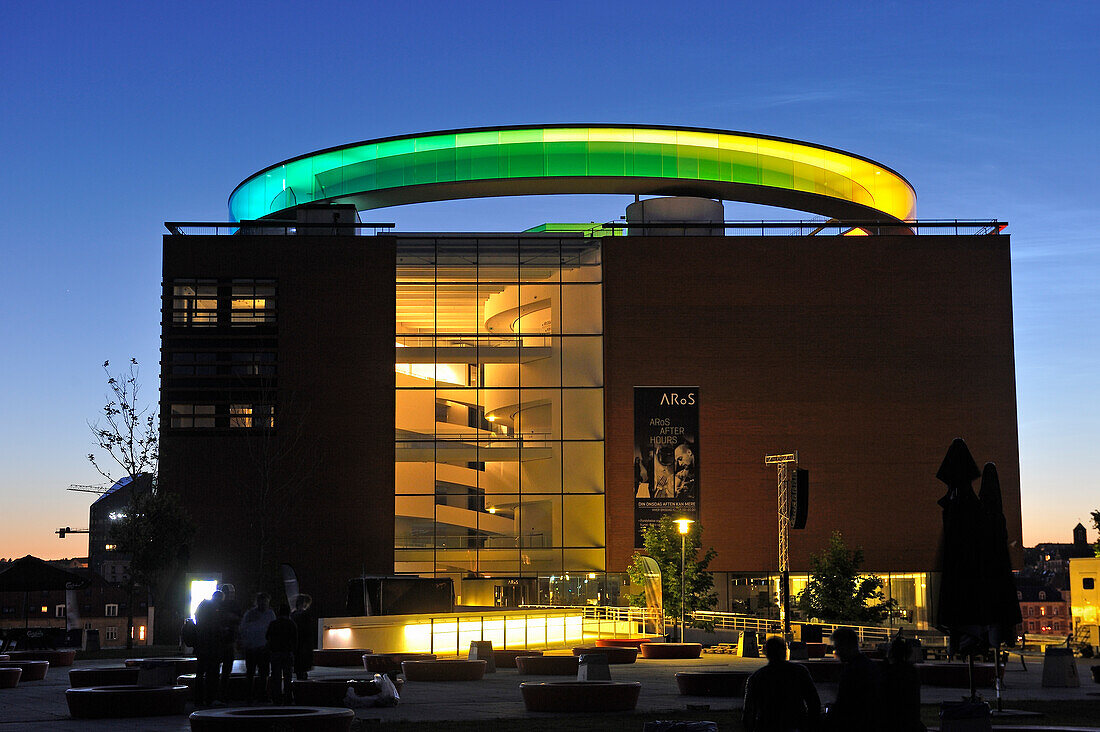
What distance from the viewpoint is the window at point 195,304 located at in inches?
1987

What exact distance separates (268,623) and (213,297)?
36.8 m

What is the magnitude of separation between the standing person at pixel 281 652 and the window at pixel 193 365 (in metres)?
36.2

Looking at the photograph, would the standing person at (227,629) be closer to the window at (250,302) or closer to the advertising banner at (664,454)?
the advertising banner at (664,454)

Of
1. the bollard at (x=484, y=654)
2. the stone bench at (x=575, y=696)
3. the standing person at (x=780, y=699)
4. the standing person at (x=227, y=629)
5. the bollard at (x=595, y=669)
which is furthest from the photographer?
the bollard at (x=484, y=654)

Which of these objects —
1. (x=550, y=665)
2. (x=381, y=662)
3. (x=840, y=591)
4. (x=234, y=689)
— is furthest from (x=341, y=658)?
(x=840, y=591)

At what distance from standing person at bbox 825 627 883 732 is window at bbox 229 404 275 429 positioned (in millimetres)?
42125

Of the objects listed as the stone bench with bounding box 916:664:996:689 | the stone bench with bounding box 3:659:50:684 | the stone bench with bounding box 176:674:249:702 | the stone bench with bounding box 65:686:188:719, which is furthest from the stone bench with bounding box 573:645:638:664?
the stone bench with bounding box 65:686:188:719

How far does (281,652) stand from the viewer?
15.1 meters

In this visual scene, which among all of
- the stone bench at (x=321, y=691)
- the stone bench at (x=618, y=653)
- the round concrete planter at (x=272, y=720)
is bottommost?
the stone bench at (x=618, y=653)

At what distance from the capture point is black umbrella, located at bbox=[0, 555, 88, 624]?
3138cm

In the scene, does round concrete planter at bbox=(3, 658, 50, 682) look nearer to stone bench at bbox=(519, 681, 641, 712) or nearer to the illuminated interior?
stone bench at bbox=(519, 681, 641, 712)

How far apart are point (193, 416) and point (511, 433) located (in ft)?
41.6

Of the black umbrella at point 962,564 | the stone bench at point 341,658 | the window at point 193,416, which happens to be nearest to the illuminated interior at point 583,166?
the window at point 193,416

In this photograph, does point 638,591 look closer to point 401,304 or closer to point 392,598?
point 392,598
